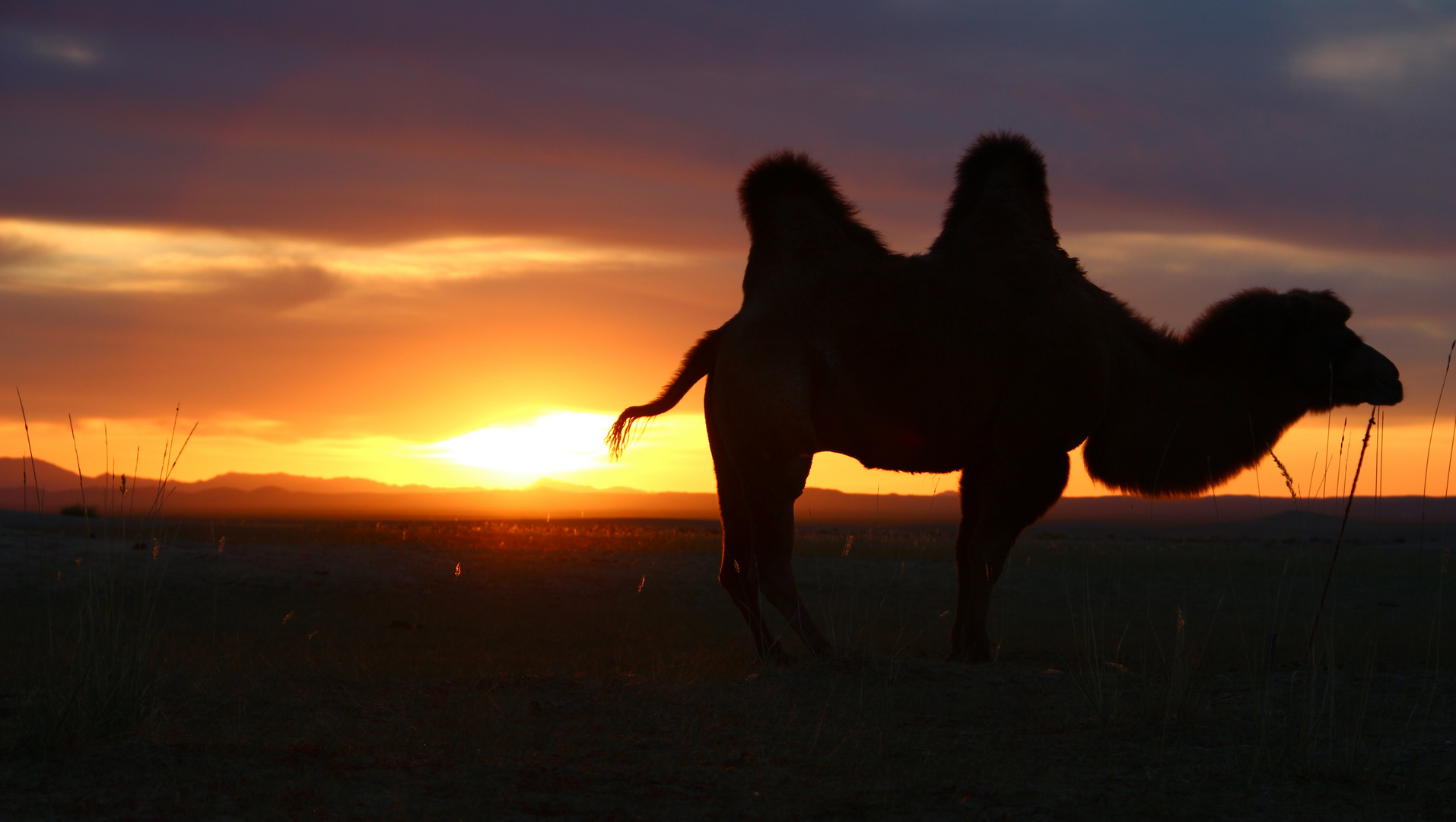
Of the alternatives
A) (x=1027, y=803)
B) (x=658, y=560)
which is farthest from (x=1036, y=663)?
(x=658, y=560)

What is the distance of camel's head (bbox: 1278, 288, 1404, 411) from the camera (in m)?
8.40

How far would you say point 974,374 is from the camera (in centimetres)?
767

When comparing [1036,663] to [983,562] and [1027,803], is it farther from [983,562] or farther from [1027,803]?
[1027,803]

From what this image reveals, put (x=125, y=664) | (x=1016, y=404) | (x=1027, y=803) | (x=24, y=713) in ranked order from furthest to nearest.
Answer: (x=1016, y=404) → (x=125, y=664) → (x=24, y=713) → (x=1027, y=803)

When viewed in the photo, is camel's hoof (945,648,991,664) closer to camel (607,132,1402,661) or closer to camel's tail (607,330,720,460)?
camel (607,132,1402,661)

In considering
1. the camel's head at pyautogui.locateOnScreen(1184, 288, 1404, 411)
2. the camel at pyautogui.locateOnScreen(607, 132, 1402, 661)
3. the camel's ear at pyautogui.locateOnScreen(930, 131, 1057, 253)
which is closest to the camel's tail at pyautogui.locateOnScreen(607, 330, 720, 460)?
the camel at pyautogui.locateOnScreen(607, 132, 1402, 661)

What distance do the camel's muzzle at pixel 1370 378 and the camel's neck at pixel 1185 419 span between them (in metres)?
0.35

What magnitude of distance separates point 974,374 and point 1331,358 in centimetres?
294

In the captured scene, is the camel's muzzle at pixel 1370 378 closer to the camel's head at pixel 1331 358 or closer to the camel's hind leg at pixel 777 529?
the camel's head at pixel 1331 358

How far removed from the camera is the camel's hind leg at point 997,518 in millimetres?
7855

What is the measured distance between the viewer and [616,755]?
5.06 meters

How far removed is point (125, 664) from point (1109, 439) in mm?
6466

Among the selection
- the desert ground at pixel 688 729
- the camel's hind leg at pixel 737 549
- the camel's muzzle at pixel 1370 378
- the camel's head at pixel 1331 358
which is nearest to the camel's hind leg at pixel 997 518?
the desert ground at pixel 688 729

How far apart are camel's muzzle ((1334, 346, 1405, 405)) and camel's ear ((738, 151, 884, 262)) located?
3636 millimetres
